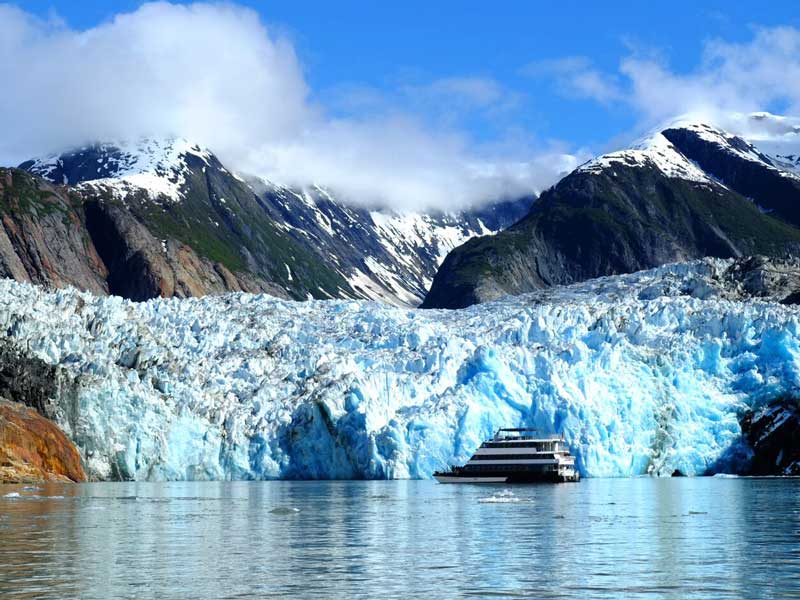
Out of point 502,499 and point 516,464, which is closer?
point 502,499

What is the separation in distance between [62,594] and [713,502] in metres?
34.0

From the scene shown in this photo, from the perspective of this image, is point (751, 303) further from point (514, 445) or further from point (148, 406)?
point (148, 406)

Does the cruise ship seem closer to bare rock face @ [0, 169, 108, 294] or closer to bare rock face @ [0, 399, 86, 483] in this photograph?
bare rock face @ [0, 399, 86, 483]

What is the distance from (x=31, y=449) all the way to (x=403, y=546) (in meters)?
40.9

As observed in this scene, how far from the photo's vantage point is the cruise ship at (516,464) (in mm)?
70812

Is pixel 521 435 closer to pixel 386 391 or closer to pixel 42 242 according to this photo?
pixel 386 391

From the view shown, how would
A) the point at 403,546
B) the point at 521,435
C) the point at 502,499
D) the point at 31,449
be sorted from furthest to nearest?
the point at 521,435, the point at 31,449, the point at 502,499, the point at 403,546

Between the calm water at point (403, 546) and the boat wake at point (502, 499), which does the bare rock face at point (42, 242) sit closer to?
the calm water at point (403, 546)

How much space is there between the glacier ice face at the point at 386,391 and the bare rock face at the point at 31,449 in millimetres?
2847

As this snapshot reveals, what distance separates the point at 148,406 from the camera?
243 feet

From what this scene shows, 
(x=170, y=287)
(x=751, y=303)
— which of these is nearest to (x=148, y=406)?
(x=751, y=303)

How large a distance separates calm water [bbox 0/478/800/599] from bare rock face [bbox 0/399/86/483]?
9.95m

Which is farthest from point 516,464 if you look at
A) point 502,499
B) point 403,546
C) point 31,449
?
point 403,546

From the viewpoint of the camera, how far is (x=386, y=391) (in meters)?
78.2
